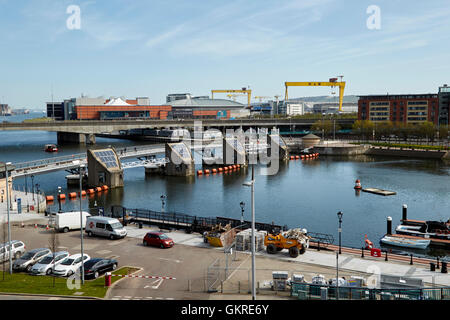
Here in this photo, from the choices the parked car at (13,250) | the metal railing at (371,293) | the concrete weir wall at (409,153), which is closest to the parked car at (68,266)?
the parked car at (13,250)

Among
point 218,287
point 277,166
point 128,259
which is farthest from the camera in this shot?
point 277,166

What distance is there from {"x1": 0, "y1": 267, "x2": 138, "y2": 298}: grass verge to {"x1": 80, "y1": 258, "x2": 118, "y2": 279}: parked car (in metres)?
0.33

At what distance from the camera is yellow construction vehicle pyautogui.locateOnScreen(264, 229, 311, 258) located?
20250mm

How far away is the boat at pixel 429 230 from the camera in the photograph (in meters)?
28.9

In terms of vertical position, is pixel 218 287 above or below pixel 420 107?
below

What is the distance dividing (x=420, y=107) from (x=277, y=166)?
60.7 meters

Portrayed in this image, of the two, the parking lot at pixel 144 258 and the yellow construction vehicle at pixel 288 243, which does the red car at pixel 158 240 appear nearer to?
the parking lot at pixel 144 258

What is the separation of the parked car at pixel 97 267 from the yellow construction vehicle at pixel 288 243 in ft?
22.7

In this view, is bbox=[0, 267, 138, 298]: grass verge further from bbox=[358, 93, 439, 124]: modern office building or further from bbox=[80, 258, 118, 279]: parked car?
bbox=[358, 93, 439, 124]: modern office building

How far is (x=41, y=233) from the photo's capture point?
25.1m

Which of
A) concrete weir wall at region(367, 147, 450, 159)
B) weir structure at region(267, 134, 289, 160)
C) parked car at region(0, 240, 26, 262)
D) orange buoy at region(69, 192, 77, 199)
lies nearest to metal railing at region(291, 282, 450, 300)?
parked car at region(0, 240, 26, 262)
